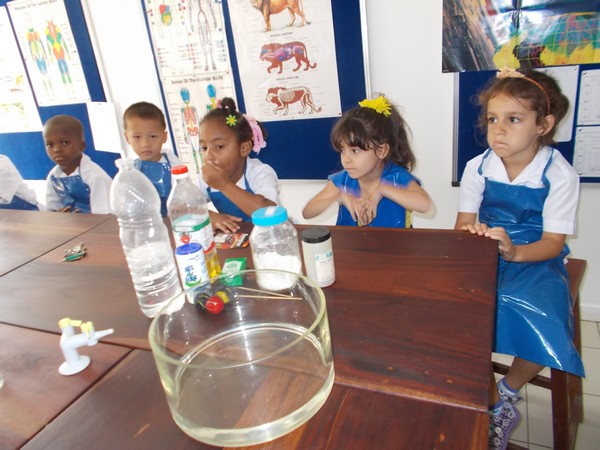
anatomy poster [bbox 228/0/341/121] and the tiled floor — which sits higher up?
anatomy poster [bbox 228/0/341/121]

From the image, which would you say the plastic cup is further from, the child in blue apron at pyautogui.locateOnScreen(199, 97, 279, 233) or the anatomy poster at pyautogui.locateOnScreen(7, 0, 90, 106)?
the anatomy poster at pyautogui.locateOnScreen(7, 0, 90, 106)

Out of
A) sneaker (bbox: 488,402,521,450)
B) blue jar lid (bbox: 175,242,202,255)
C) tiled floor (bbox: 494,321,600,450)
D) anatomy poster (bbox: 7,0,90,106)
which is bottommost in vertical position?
tiled floor (bbox: 494,321,600,450)

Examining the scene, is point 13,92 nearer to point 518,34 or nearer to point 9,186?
point 9,186

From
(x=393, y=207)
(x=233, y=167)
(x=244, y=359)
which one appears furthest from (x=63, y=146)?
(x=244, y=359)

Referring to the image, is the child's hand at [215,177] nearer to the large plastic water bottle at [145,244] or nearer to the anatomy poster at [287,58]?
the large plastic water bottle at [145,244]

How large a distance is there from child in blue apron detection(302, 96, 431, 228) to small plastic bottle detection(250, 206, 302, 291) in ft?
1.92

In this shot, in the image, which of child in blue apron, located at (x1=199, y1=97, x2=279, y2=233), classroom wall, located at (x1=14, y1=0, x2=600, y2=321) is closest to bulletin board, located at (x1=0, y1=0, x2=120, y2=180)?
child in blue apron, located at (x1=199, y1=97, x2=279, y2=233)

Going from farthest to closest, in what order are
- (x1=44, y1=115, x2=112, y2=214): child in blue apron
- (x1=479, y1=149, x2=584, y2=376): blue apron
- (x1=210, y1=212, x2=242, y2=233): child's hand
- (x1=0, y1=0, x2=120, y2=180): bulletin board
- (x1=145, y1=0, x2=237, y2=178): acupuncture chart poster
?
(x1=0, y1=0, x2=120, y2=180): bulletin board → (x1=145, y1=0, x2=237, y2=178): acupuncture chart poster → (x1=44, y1=115, x2=112, y2=214): child in blue apron → (x1=210, y1=212, x2=242, y2=233): child's hand → (x1=479, y1=149, x2=584, y2=376): blue apron

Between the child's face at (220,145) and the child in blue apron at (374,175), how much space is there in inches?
14.4

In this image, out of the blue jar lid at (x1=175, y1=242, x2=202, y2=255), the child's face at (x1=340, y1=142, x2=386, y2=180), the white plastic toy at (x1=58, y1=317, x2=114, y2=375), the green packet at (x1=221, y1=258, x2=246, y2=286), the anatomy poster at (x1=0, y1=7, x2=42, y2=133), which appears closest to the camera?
the white plastic toy at (x1=58, y1=317, x2=114, y2=375)

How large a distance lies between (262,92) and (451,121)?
1.01 m

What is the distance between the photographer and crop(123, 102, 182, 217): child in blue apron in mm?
2174

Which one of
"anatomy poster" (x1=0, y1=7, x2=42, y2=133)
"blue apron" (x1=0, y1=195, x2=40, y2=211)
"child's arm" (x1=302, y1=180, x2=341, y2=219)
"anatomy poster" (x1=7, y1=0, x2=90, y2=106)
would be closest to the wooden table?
"child's arm" (x1=302, y1=180, x2=341, y2=219)

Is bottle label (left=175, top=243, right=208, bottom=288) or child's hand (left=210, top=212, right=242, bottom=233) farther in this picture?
child's hand (left=210, top=212, right=242, bottom=233)
